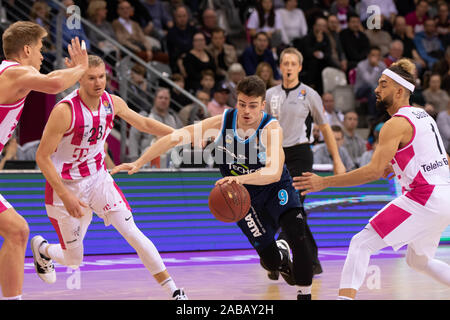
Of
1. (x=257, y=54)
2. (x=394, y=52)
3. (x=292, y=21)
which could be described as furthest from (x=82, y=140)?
(x=394, y=52)

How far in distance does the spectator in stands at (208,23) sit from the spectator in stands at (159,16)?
2.07ft

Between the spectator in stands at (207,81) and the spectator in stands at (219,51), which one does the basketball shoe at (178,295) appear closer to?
the spectator in stands at (207,81)

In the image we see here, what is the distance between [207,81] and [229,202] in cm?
701

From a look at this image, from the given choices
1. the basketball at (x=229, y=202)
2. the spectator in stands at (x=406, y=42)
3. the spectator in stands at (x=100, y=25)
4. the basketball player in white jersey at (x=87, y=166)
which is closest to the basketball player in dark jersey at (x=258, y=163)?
the basketball at (x=229, y=202)

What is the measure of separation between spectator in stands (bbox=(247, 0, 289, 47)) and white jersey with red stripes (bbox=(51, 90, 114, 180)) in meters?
8.55

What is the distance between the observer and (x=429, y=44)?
51.2 ft

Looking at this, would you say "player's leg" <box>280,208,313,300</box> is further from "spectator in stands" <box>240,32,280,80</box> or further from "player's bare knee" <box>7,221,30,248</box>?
"spectator in stands" <box>240,32,280,80</box>

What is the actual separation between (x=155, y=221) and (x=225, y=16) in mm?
6439

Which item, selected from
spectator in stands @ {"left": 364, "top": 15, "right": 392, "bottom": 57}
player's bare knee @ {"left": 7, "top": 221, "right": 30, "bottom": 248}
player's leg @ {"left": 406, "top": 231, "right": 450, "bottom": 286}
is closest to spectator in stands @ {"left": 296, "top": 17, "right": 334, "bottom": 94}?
spectator in stands @ {"left": 364, "top": 15, "right": 392, "bottom": 57}

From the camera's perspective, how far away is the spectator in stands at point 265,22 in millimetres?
14125

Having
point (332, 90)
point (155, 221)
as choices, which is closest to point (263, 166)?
point (155, 221)

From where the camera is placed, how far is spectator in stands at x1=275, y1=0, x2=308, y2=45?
47.5 feet
